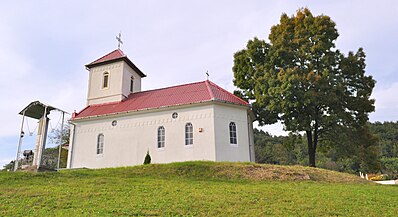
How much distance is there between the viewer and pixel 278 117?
2423cm

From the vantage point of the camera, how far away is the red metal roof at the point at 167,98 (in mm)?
22219

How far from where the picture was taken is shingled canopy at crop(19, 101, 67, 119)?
19.2 metres

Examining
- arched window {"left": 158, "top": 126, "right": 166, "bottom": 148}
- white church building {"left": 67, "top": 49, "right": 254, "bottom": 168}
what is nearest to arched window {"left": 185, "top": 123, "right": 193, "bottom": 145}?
white church building {"left": 67, "top": 49, "right": 254, "bottom": 168}

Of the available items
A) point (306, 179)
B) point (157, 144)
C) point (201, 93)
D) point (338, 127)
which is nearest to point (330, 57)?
point (338, 127)

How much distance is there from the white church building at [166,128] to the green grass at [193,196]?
4809mm

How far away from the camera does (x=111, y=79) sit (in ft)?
87.6

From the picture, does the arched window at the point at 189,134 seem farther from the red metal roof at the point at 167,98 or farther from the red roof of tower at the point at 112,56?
the red roof of tower at the point at 112,56

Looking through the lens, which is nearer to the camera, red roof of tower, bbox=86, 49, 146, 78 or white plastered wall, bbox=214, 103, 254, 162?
white plastered wall, bbox=214, 103, 254, 162

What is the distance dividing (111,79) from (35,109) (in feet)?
25.9

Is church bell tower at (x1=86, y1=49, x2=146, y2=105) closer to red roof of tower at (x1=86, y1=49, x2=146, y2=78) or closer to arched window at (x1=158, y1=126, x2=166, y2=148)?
red roof of tower at (x1=86, y1=49, x2=146, y2=78)

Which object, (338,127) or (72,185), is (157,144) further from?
(338,127)

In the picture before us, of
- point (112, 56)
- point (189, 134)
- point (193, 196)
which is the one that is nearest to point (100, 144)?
point (189, 134)

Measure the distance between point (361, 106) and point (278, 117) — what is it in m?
5.99

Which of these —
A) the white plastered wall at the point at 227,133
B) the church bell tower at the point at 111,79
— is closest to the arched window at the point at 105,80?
the church bell tower at the point at 111,79
